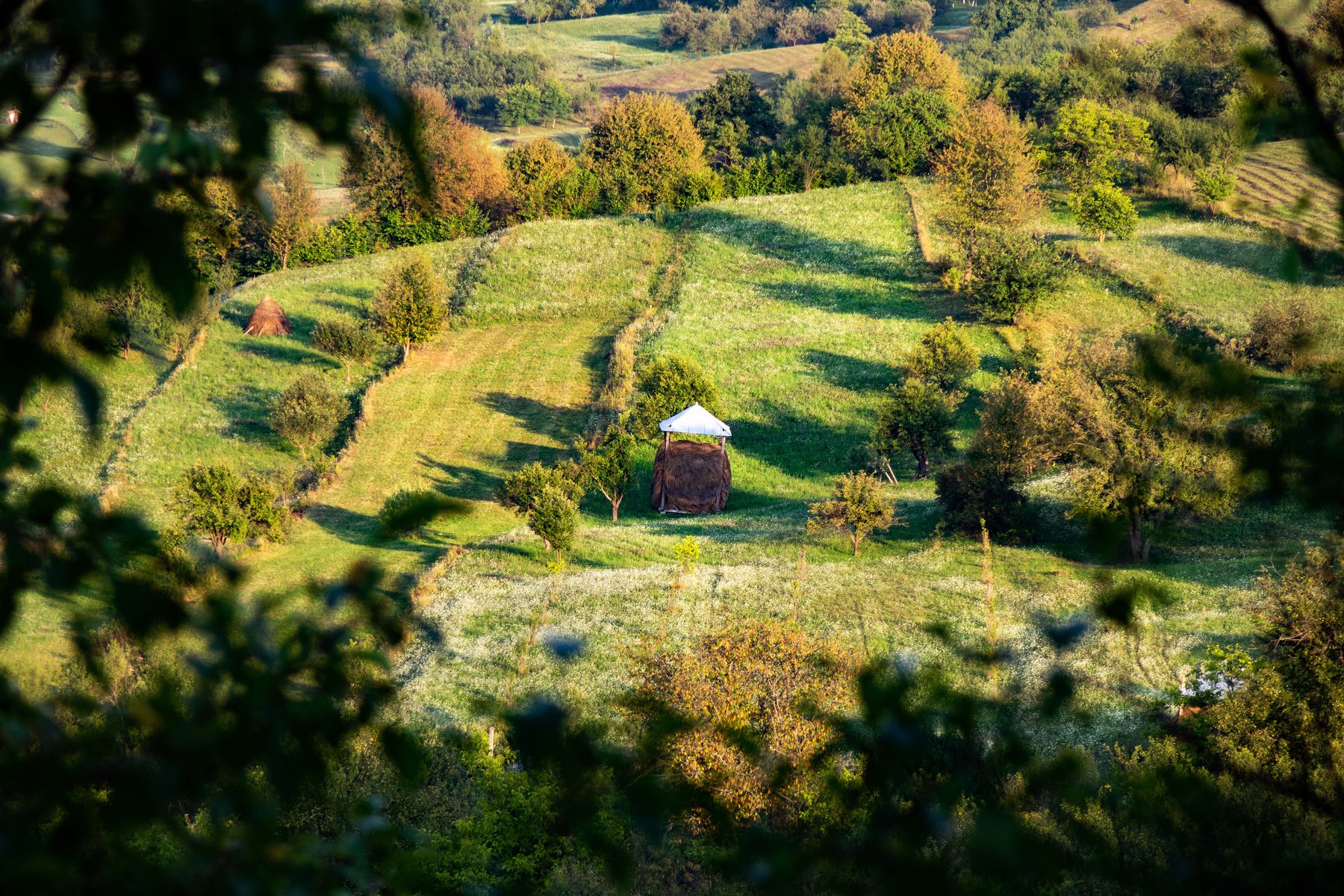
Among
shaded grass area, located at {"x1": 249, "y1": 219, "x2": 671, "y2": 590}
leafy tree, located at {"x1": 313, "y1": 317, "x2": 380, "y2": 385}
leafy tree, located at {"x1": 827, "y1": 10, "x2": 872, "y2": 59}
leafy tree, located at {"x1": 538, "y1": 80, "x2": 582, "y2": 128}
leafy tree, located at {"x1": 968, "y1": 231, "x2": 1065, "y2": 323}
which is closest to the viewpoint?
shaded grass area, located at {"x1": 249, "y1": 219, "x2": 671, "y2": 590}

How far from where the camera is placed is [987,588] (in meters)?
24.4

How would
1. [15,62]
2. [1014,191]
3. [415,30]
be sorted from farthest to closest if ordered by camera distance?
1. [1014,191]
2. [415,30]
3. [15,62]

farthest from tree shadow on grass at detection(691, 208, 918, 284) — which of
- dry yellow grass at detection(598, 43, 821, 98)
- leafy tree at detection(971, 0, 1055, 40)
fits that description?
leafy tree at detection(971, 0, 1055, 40)

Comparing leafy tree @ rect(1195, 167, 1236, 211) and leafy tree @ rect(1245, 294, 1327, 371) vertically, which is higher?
leafy tree @ rect(1195, 167, 1236, 211)

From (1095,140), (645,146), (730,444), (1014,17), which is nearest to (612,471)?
(730,444)

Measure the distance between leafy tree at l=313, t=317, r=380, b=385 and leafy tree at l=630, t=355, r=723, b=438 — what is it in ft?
48.9

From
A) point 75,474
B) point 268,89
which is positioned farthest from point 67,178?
point 75,474

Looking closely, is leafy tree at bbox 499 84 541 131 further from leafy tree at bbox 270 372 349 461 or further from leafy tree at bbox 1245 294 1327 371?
leafy tree at bbox 1245 294 1327 371

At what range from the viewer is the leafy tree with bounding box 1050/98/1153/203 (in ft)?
210

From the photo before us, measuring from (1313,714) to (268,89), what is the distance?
48.3ft

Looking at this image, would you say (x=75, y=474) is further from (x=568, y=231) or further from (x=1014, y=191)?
(x=1014, y=191)

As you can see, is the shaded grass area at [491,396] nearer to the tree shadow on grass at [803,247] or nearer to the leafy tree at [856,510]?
the tree shadow on grass at [803,247]

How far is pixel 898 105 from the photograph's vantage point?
7319 centimetres

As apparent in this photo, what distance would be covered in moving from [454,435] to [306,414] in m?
5.84
